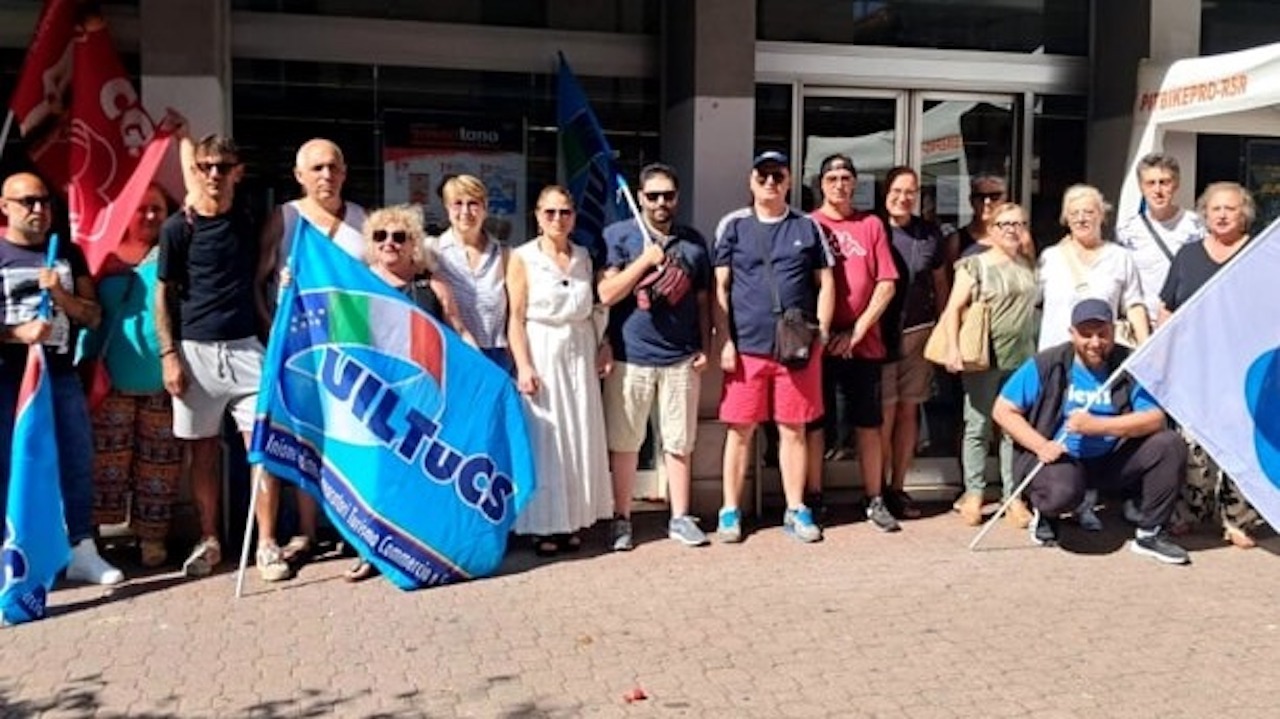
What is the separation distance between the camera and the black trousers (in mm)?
5902

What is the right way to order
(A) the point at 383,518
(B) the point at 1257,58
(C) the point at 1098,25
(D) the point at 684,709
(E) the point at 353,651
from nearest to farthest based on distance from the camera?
(D) the point at 684,709 → (E) the point at 353,651 → (A) the point at 383,518 → (B) the point at 1257,58 → (C) the point at 1098,25

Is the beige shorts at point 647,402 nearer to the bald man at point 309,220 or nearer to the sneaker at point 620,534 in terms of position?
the sneaker at point 620,534

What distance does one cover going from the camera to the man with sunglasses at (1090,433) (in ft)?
19.2

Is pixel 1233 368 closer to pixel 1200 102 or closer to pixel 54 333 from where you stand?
pixel 1200 102

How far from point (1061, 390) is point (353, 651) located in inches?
137

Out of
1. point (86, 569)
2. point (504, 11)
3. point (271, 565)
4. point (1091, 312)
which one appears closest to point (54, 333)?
point (86, 569)

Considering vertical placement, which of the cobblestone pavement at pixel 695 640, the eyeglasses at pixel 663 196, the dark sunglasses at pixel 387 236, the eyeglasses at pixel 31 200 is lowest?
the cobblestone pavement at pixel 695 640

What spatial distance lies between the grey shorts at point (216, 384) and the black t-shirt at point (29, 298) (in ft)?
1.52

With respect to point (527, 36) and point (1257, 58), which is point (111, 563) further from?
point (1257, 58)

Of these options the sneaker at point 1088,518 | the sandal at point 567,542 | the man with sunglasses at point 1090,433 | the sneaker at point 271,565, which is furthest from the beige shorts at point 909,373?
the sneaker at point 271,565

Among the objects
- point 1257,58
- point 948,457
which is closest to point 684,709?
point 948,457

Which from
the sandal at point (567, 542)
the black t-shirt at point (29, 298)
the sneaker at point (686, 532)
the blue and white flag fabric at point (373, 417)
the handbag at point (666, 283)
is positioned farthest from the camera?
the sneaker at point (686, 532)

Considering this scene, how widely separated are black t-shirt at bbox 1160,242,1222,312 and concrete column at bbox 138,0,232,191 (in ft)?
15.8

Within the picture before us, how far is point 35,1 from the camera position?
6645 millimetres
